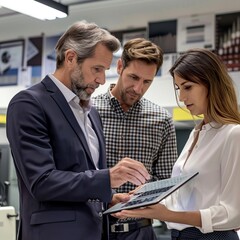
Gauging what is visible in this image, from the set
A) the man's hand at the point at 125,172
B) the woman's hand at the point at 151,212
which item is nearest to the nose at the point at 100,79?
the man's hand at the point at 125,172

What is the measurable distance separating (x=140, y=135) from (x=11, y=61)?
14.1 feet

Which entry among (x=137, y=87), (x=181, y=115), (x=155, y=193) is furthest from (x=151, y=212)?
(x=181, y=115)

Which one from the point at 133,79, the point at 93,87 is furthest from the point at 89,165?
the point at 133,79

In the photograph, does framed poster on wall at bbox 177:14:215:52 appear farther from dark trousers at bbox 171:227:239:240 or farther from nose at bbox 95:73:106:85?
dark trousers at bbox 171:227:239:240

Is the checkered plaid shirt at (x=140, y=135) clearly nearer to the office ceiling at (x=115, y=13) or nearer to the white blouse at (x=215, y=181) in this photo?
the white blouse at (x=215, y=181)

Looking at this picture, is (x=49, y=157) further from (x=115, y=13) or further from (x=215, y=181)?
(x=115, y=13)

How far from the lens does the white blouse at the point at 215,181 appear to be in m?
1.47

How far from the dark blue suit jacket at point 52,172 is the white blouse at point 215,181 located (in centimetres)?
34

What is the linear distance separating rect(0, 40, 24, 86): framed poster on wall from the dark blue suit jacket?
4.67 metres

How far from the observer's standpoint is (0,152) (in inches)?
189

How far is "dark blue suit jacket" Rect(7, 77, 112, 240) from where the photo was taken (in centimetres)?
136

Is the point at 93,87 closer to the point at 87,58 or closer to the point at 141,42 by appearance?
the point at 87,58

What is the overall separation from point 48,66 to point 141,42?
12.2 feet

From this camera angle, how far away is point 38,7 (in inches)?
177
